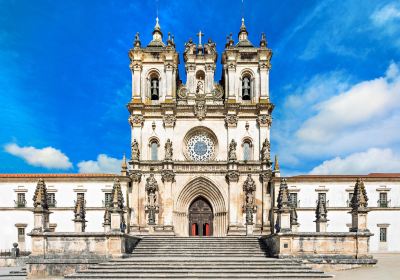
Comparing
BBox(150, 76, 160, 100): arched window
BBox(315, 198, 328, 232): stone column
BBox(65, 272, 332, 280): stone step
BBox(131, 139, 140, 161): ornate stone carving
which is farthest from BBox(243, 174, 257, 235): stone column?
BBox(65, 272, 332, 280): stone step

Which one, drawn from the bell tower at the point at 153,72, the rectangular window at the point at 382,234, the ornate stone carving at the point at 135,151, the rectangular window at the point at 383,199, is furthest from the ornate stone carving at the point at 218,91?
the rectangular window at the point at 382,234

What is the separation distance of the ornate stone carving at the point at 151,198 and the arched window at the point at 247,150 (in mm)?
8858

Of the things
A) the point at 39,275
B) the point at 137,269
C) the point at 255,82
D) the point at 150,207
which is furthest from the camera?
the point at 255,82

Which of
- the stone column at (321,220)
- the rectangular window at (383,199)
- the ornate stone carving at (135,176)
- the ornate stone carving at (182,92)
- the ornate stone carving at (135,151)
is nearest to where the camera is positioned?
the stone column at (321,220)

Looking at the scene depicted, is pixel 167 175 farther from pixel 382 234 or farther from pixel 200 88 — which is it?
pixel 382 234

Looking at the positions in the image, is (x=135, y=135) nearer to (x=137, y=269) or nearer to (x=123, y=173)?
(x=123, y=173)

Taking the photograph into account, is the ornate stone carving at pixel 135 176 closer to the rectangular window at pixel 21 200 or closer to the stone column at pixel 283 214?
the rectangular window at pixel 21 200

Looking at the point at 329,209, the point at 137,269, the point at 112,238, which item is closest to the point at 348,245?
the point at 137,269

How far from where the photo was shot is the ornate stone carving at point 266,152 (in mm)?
39912

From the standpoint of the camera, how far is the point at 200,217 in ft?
135

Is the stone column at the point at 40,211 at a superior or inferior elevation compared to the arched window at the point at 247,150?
inferior

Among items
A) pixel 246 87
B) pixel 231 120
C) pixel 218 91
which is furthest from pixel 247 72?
pixel 231 120

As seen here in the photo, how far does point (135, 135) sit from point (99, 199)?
7.03 m

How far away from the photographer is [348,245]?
82.9 ft
